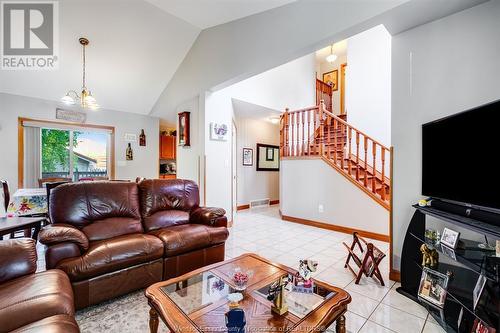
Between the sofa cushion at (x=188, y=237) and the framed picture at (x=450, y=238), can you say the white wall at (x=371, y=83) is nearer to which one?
Result: the framed picture at (x=450, y=238)

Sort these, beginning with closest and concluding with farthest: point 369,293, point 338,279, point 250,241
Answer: point 369,293 < point 338,279 < point 250,241

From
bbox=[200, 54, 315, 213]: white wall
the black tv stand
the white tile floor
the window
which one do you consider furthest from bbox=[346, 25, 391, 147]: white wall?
the window

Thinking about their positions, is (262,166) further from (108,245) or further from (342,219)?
(108,245)

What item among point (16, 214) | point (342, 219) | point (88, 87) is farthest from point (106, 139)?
point (342, 219)

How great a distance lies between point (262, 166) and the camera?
6.91 m

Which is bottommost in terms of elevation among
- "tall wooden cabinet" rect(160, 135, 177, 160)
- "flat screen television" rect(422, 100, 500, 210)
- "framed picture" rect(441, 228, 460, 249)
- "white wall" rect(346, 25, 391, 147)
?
"framed picture" rect(441, 228, 460, 249)

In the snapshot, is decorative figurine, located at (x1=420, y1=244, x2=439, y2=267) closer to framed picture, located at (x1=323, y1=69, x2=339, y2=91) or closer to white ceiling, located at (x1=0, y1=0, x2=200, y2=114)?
white ceiling, located at (x1=0, y1=0, x2=200, y2=114)

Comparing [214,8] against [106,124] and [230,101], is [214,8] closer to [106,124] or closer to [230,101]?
[230,101]

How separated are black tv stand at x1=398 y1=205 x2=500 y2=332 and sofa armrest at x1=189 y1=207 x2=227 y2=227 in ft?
6.36

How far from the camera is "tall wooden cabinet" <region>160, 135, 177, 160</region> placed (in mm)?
7246

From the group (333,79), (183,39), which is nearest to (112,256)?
(183,39)

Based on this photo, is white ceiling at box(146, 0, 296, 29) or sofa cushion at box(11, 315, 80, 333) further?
white ceiling at box(146, 0, 296, 29)

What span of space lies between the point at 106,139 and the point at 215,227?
4.40 meters

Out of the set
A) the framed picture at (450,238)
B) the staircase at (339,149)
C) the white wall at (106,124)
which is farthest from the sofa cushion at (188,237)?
the white wall at (106,124)
